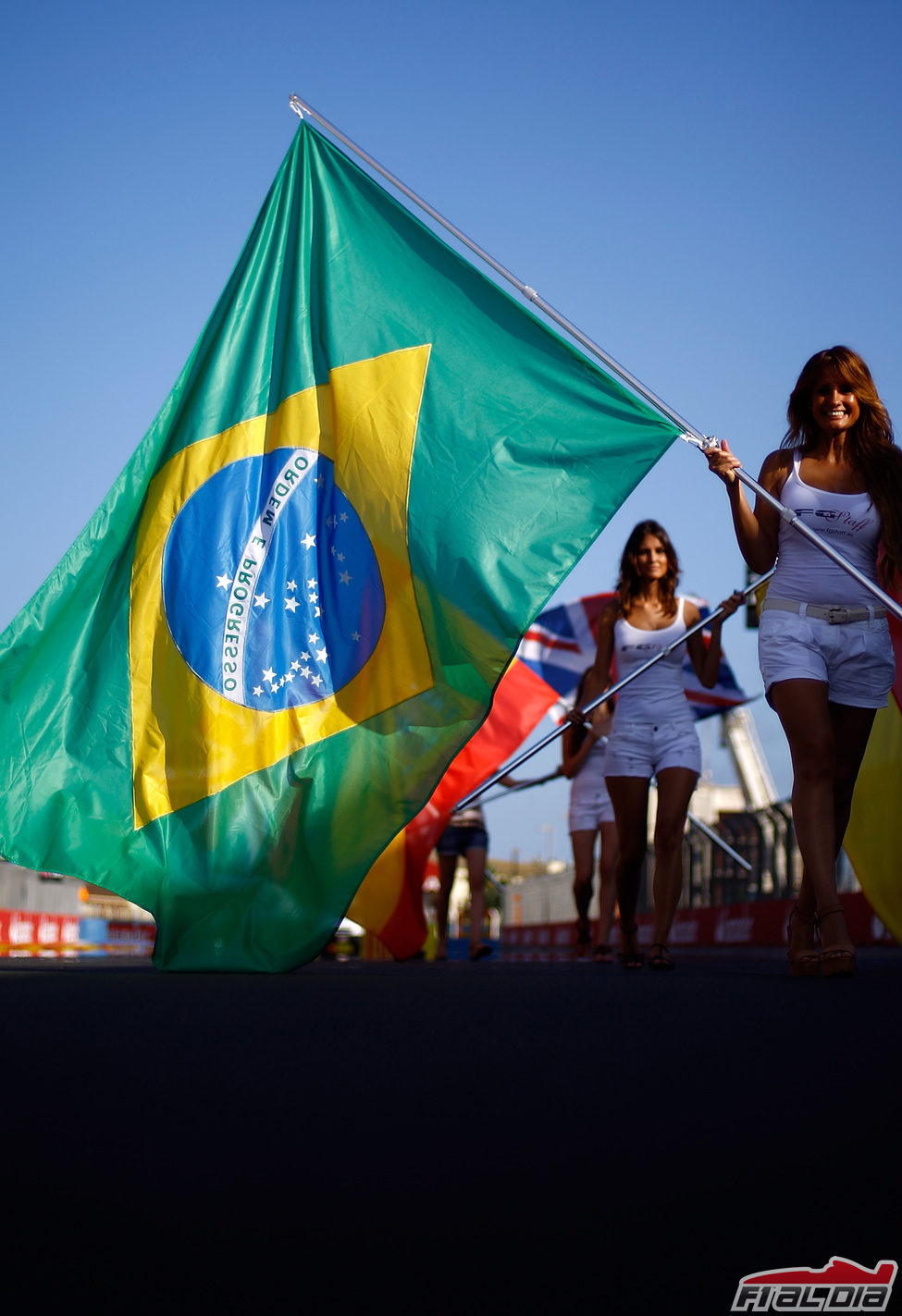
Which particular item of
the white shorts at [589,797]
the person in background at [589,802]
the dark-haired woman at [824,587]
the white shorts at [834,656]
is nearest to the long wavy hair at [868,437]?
the dark-haired woman at [824,587]

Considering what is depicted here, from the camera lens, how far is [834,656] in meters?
4.80

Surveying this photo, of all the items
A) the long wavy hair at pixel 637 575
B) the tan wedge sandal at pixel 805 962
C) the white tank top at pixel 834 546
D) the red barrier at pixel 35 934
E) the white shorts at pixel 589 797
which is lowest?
the red barrier at pixel 35 934

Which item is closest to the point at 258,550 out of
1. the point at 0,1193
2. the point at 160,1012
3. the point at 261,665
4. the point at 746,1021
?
the point at 261,665

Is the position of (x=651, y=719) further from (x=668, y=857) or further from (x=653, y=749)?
(x=668, y=857)

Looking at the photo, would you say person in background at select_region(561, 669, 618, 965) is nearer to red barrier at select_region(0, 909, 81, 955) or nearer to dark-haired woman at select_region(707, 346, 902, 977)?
dark-haired woman at select_region(707, 346, 902, 977)

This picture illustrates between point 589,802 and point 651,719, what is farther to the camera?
point 589,802

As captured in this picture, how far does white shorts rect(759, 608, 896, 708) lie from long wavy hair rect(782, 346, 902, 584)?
286 mm

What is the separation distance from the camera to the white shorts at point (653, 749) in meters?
6.90

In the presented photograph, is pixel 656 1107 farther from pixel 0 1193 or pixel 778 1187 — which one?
pixel 0 1193

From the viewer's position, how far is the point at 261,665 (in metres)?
5.56

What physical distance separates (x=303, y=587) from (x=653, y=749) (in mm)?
2282
